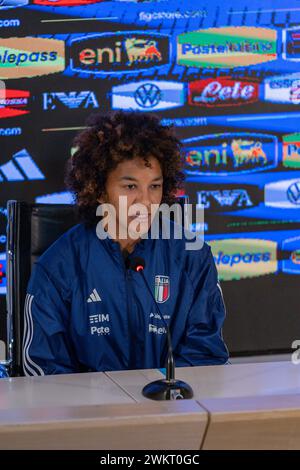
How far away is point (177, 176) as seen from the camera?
219 centimetres

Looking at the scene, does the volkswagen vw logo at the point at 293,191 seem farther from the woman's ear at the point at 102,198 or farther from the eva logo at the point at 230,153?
the woman's ear at the point at 102,198

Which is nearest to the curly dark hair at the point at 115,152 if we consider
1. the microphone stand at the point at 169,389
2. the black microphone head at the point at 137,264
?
the black microphone head at the point at 137,264

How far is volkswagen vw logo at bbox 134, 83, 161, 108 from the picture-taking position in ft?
11.2

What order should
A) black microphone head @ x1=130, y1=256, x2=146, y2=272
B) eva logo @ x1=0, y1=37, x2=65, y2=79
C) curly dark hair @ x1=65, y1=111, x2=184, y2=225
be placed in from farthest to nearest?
eva logo @ x1=0, y1=37, x2=65, y2=79
curly dark hair @ x1=65, y1=111, x2=184, y2=225
black microphone head @ x1=130, y1=256, x2=146, y2=272

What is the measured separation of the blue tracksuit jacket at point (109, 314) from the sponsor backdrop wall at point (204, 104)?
4.72ft

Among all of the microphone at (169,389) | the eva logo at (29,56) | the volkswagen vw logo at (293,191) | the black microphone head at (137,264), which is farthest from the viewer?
the volkswagen vw logo at (293,191)

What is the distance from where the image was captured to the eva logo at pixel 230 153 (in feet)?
11.3

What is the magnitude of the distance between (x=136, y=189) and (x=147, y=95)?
150 cm

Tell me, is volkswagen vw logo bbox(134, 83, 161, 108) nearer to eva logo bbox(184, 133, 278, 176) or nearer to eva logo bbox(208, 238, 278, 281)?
eva logo bbox(184, 133, 278, 176)

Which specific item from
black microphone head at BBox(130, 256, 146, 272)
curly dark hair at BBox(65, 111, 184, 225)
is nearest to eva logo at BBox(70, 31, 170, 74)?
curly dark hair at BBox(65, 111, 184, 225)

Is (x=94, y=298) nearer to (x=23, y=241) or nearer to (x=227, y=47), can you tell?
(x=23, y=241)

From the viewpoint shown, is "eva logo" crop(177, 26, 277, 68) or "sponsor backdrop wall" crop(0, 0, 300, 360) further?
"eva logo" crop(177, 26, 277, 68)

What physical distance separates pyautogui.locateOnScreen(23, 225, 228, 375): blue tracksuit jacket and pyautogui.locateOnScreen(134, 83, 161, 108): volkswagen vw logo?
1.53 m

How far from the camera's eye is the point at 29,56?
3279 millimetres
